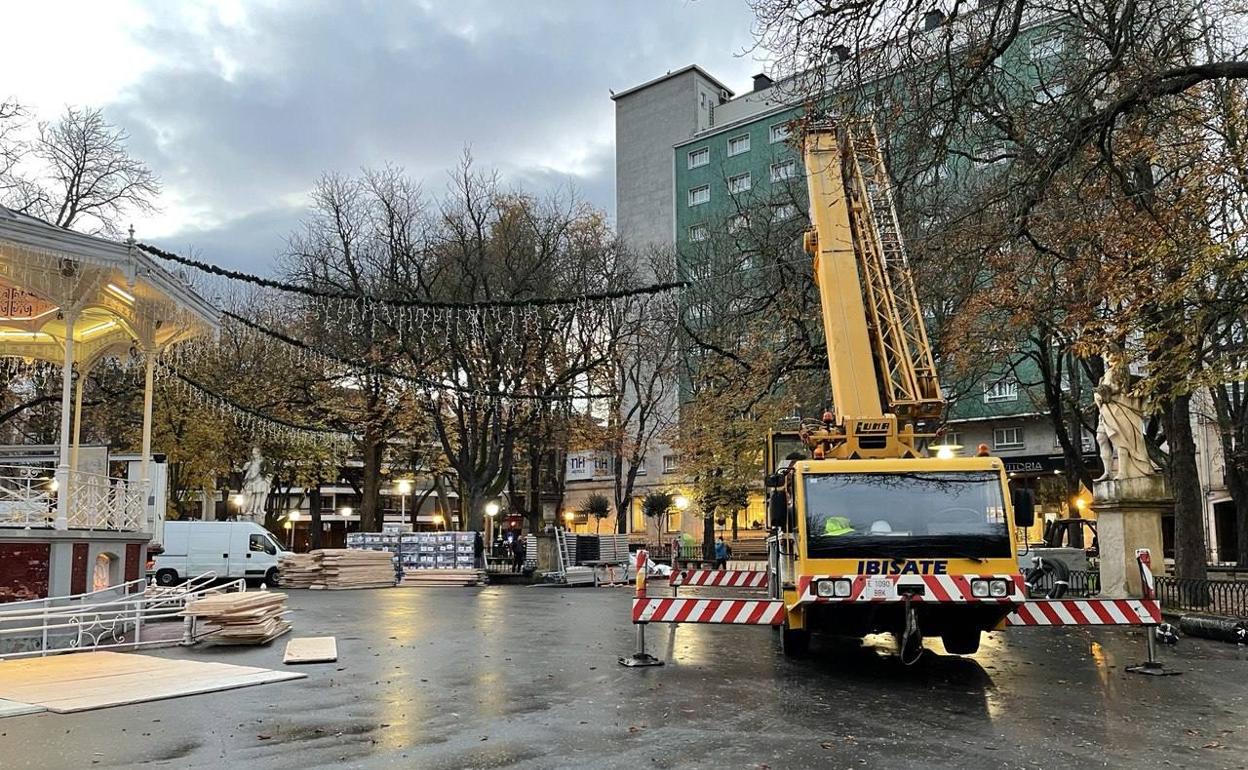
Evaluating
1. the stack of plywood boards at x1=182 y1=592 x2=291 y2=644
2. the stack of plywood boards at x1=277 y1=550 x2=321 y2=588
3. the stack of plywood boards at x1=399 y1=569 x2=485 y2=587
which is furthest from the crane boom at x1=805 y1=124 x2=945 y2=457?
the stack of plywood boards at x1=277 y1=550 x2=321 y2=588

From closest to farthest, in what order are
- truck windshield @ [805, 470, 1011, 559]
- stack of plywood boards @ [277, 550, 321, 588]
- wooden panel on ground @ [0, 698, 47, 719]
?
wooden panel on ground @ [0, 698, 47, 719]
truck windshield @ [805, 470, 1011, 559]
stack of plywood boards @ [277, 550, 321, 588]

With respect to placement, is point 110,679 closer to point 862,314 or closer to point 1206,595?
point 862,314

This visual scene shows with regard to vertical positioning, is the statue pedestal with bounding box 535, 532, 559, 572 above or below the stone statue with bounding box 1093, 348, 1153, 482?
below

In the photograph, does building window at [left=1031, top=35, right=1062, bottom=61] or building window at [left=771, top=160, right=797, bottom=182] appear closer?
building window at [left=1031, top=35, right=1062, bottom=61]

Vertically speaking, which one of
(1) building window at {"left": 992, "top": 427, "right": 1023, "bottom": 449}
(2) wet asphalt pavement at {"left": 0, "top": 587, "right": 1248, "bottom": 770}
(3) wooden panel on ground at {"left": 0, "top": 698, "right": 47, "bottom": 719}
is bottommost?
(2) wet asphalt pavement at {"left": 0, "top": 587, "right": 1248, "bottom": 770}

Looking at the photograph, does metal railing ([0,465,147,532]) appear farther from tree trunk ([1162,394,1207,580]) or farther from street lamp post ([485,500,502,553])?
street lamp post ([485,500,502,553])

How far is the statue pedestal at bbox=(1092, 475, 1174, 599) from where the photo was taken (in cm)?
1855

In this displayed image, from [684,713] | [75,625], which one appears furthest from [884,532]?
[75,625]

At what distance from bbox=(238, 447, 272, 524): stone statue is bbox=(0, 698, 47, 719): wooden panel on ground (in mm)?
30858

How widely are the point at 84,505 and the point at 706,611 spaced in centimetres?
1018

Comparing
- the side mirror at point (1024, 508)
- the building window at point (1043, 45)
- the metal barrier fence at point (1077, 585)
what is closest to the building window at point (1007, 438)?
the metal barrier fence at point (1077, 585)

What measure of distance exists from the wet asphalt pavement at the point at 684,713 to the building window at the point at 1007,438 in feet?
111

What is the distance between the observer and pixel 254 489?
39.8 meters

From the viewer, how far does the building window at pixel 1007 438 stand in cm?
4628
